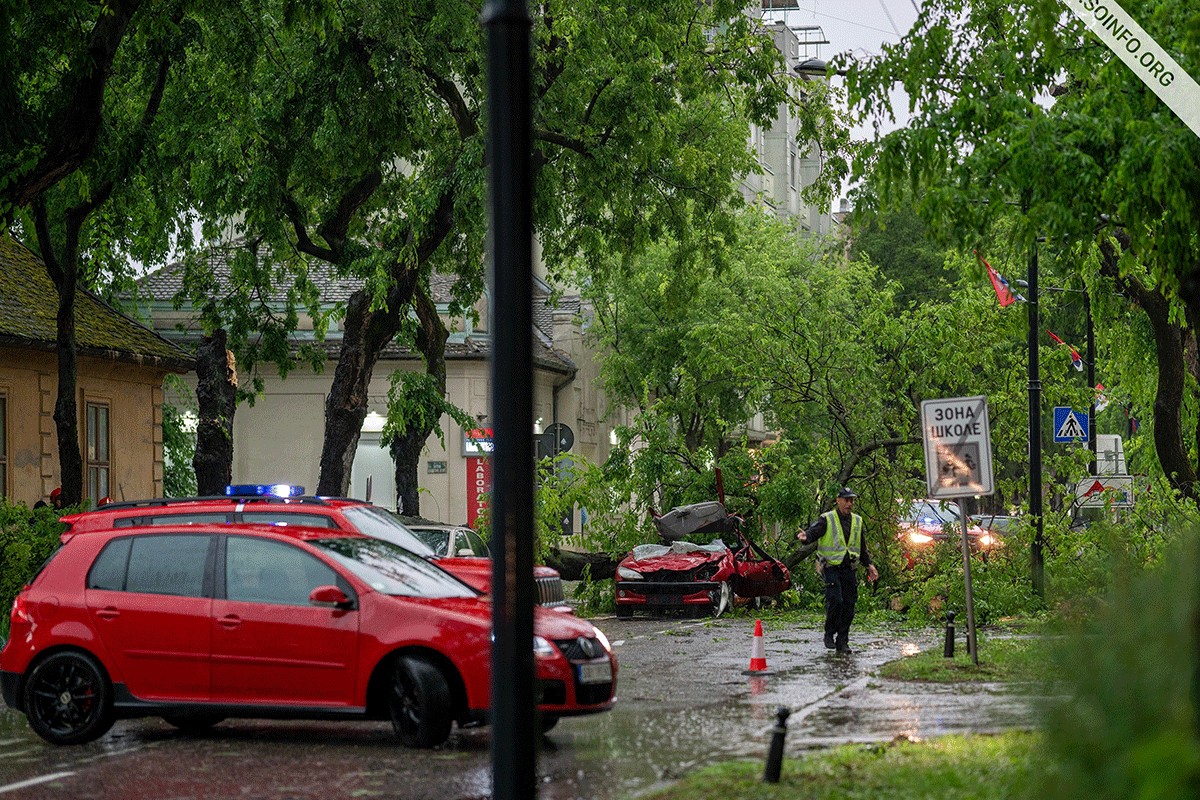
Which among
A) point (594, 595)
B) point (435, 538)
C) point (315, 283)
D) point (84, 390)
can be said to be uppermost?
point (315, 283)

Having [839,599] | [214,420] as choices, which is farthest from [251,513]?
[214,420]

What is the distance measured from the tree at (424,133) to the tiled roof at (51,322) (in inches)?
141

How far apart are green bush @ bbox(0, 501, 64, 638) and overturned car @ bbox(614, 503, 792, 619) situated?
8874mm

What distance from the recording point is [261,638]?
1197cm

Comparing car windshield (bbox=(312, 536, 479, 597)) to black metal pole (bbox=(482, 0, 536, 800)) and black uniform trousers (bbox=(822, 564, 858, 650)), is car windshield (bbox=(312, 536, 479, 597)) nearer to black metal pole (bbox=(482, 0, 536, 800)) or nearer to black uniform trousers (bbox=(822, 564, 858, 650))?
black metal pole (bbox=(482, 0, 536, 800))

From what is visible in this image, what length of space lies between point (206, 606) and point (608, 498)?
17.0 meters

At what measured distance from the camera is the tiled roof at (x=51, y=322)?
26047 millimetres

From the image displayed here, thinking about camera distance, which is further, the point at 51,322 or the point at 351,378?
the point at 51,322

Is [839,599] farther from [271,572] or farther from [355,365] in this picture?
[271,572]

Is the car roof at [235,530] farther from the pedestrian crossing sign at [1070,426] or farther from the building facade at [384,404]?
the building facade at [384,404]

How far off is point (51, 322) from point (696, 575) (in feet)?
37.1

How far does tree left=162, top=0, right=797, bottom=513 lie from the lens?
22.8 m

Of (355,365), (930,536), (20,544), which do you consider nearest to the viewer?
(20,544)

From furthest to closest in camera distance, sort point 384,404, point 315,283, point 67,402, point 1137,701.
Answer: point 315,283 < point 384,404 < point 67,402 < point 1137,701
